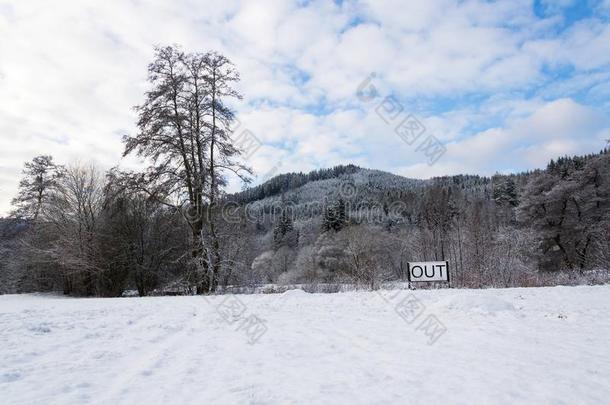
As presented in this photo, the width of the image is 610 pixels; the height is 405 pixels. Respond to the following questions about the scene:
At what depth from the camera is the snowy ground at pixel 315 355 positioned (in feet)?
13.1

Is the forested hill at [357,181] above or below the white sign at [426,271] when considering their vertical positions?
above

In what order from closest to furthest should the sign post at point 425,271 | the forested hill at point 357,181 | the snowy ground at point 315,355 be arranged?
A: the snowy ground at point 315,355 < the sign post at point 425,271 < the forested hill at point 357,181

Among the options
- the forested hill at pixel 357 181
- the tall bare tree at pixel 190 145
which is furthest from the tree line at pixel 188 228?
the forested hill at pixel 357 181

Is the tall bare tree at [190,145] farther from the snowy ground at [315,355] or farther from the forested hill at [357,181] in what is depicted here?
the forested hill at [357,181]

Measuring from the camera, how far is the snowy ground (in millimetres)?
3988

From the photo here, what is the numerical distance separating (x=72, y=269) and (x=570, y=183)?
34.4m

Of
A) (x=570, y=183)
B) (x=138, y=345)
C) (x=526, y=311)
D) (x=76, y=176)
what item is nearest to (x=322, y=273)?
(x=570, y=183)

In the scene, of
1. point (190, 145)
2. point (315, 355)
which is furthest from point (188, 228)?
point (315, 355)

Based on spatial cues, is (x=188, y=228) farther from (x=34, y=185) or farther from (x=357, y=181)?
(x=357, y=181)

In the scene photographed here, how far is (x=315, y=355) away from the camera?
18.6 feet

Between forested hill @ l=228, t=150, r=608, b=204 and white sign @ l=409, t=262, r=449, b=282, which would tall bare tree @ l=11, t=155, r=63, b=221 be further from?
forested hill @ l=228, t=150, r=608, b=204

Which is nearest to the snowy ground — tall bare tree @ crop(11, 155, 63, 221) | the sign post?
the sign post

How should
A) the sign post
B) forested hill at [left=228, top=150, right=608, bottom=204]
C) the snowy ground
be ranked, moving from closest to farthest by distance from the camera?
the snowy ground
the sign post
forested hill at [left=228, top=150, right=608, bottom=204]

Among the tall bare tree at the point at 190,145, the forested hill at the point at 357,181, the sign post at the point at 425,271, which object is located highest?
the forested hill at the point at 357,181
